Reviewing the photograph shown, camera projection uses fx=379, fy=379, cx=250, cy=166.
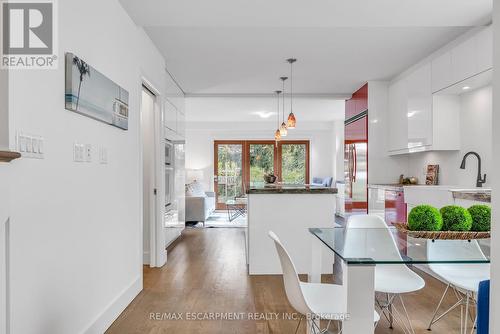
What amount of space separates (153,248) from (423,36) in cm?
369

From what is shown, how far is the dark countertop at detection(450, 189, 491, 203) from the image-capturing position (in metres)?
3.05

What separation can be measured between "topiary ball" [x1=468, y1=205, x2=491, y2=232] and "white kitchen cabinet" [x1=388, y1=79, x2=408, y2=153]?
11.2 feet

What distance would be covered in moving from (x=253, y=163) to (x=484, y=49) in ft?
25.5

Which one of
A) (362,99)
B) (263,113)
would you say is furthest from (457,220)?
(263,113)

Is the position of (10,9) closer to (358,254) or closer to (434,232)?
(358,254)

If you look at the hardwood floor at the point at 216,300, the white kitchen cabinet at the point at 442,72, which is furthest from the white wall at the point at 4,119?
the white kitchen cabinet at the point at 442,72

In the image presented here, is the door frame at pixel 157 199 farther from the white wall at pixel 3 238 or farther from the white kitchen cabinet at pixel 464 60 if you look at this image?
the white kitchen cabinet at pixel 464 60

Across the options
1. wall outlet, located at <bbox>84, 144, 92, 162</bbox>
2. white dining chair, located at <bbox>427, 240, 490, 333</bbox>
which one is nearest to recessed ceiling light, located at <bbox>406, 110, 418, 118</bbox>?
white dining chair, located at <bbox>427, 240, 490, 333</bbox>

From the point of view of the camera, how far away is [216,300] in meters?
3.16

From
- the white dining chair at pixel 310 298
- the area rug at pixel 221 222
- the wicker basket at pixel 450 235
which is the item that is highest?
the wicker basket at pixel 450 235

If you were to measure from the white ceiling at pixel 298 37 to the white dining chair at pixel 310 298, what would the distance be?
201 centimetres

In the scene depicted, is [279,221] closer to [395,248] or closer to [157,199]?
[157,199]

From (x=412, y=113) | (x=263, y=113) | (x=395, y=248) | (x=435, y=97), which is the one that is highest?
(x=263, y=113)

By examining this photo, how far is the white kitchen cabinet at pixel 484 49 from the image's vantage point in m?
3.38
